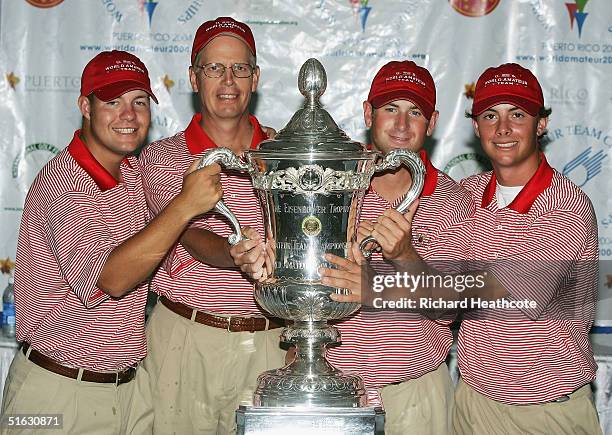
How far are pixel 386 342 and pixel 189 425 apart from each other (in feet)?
2.12

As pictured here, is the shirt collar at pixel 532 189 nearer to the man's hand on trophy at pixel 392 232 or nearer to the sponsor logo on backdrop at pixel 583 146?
the man's hand on trophy at pixel 392 232

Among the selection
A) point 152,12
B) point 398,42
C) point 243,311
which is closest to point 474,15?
point 398,42

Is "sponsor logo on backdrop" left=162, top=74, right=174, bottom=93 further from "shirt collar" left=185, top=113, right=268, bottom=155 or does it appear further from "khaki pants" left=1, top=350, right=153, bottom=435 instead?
"khaki pants" left=1, top=350, right=153, bottom=435

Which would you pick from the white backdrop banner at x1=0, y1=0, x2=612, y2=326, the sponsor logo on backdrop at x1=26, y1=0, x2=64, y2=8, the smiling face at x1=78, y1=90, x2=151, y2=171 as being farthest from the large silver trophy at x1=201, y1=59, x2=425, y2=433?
the sponsor logo on backdrop at x1=26, y1=0, x2=64, y2=8

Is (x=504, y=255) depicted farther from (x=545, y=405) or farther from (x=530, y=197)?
(x=545, y=405)

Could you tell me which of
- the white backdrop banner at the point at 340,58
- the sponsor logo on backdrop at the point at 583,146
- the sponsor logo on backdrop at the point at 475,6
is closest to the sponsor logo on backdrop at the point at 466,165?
the white backdrop banner at the point at 340,58

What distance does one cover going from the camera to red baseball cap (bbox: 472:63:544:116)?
2.64 meters

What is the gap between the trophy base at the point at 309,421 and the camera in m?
1.92

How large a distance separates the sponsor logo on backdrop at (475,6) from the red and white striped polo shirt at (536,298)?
4.04 ft

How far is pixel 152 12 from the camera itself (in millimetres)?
3711

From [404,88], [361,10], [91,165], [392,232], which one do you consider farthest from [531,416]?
[361,10]

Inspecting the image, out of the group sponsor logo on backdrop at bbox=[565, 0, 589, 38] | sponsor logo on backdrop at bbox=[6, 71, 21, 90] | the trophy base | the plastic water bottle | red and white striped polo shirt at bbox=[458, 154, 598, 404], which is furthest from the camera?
sponsor logo on backdrop at bbox=[6, 71, 21, 90]

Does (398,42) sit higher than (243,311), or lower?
higher

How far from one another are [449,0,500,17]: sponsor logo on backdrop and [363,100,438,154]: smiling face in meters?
1.13
